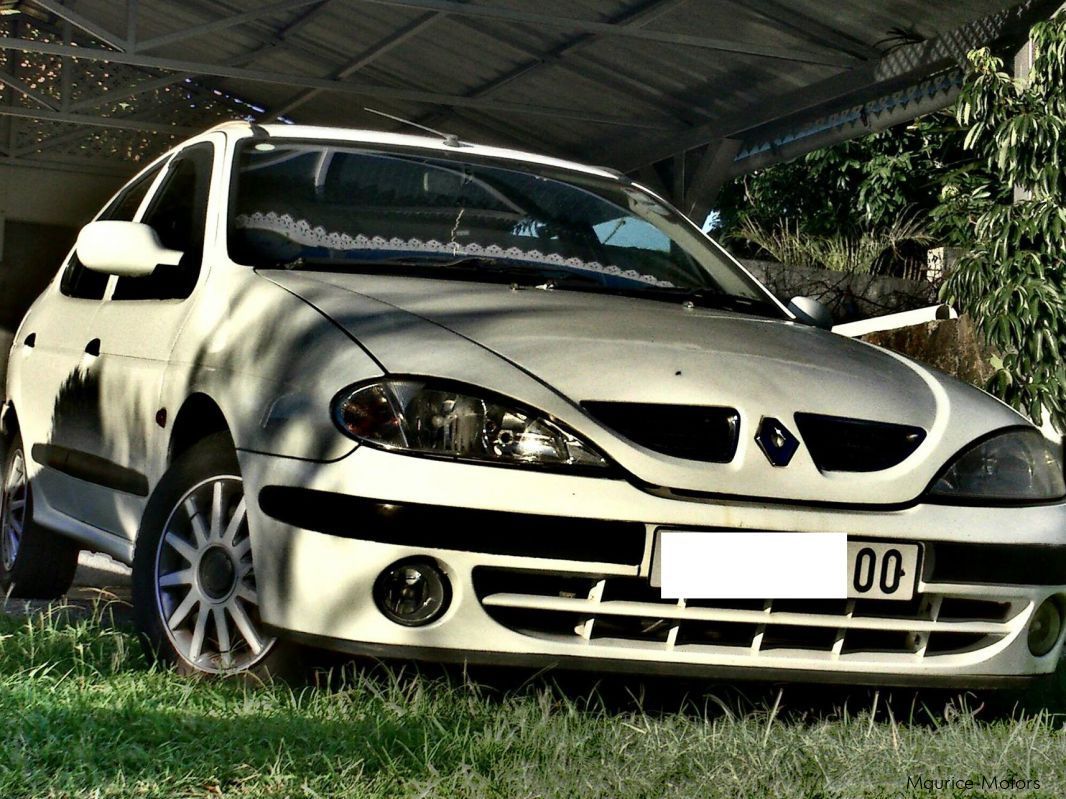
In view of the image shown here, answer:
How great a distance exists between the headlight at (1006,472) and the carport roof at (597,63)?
5.94 meters

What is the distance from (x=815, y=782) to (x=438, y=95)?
1246 cm

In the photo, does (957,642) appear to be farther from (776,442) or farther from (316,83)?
(316,83)

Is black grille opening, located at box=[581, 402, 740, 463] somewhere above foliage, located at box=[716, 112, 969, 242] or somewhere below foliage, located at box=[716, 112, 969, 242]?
below

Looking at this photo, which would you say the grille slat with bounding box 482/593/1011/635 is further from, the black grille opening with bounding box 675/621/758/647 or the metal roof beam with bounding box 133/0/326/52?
the metal roof beam with bounding box 133/0/326/52

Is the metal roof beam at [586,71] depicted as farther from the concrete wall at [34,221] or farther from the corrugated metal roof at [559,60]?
the concrete wall at [34,221]

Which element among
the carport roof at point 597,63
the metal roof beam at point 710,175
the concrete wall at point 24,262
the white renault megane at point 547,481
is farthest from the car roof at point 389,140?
the concrete wall at point 24,262

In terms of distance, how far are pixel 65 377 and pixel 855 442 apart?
2723 mm

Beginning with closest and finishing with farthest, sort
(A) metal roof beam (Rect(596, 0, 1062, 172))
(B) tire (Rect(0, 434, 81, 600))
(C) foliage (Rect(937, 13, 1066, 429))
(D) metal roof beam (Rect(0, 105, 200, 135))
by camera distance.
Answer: (B) tire (Rect(0, 434, 81, 600)) → (C) foliage (Rect(937, 13, 1066, 429)) → (A) metal roof beam (Rect(596, 0, 1062, 172)) → (D) metal roof beam (Rect(0, 105, 200, 135))

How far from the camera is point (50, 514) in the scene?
534cm

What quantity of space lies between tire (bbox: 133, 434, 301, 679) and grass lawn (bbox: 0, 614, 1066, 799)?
0.25 feet

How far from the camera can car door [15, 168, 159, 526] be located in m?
5.01

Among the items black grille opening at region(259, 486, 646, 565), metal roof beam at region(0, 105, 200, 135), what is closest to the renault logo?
black grille opening at region(259, 486, 646, 565)

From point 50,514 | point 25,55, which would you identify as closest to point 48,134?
point 25,55

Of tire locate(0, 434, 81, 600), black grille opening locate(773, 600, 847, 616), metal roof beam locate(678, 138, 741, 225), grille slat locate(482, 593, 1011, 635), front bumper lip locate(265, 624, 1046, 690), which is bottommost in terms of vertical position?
tire locate(0, 434, 81, 600)
